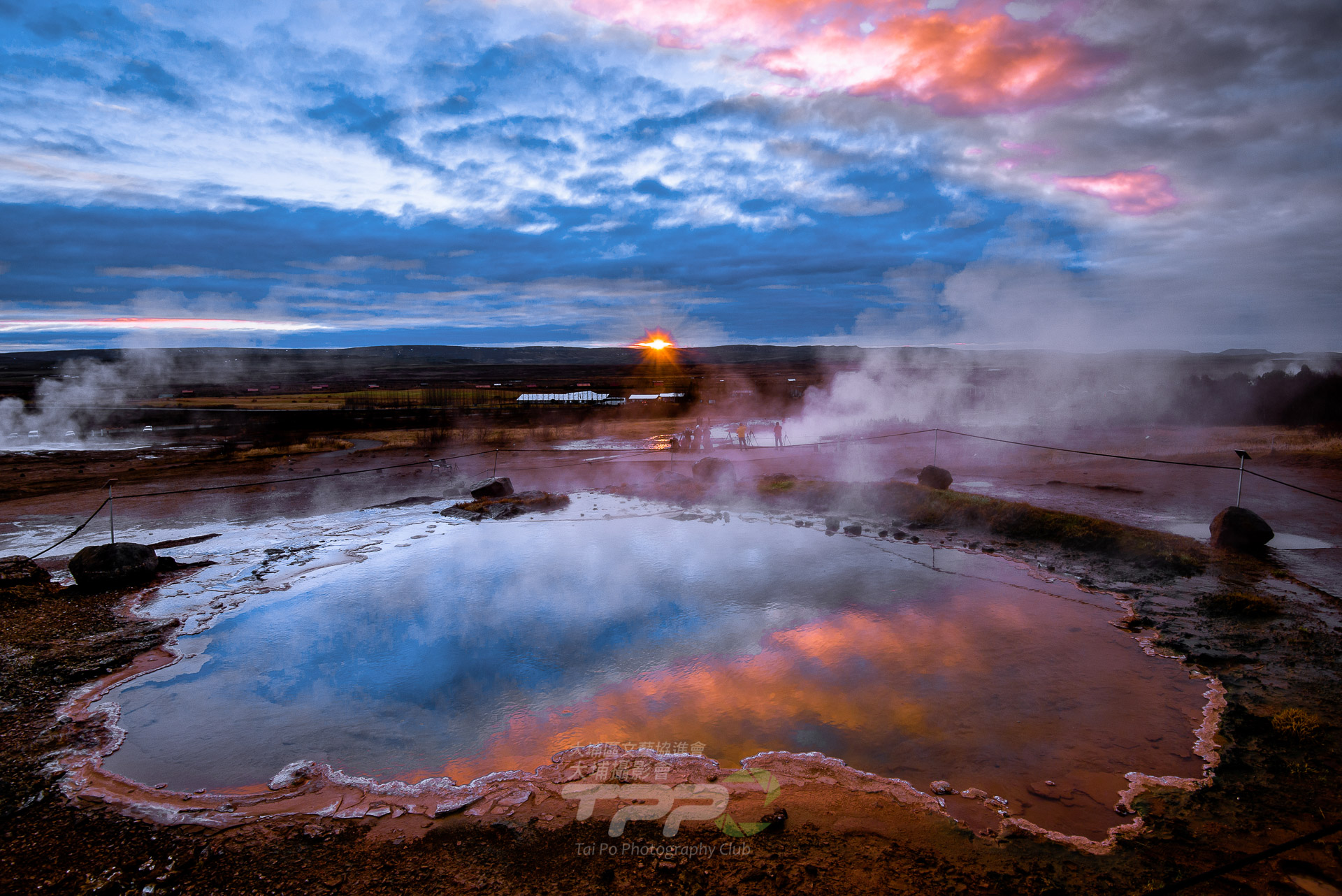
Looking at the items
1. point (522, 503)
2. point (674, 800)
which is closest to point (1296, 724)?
point (674, 800)

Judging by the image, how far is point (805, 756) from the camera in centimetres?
452

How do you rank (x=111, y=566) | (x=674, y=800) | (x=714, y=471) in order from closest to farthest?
(x=674, y=800)
(x=111, y=566)
(x=714, y=471)

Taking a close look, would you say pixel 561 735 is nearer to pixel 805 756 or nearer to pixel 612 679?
pixel 612 679

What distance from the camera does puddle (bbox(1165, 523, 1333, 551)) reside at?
337 inches

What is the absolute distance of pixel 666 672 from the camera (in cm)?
591

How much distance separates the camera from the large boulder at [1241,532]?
8.31 m

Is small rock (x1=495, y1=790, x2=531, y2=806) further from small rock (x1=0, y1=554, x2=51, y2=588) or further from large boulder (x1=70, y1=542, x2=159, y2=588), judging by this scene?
small rock (x1=0, y1=554, x2=51, y2=588)

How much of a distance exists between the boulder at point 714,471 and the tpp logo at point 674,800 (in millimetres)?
10190

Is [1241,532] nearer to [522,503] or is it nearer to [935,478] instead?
[935,478]

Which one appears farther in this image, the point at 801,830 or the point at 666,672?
the point at 666,672

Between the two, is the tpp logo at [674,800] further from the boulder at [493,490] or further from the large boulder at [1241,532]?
the boulder at [493,490]

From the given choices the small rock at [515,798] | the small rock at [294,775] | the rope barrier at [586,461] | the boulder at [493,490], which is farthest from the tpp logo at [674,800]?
the rope barrier at [586,461]

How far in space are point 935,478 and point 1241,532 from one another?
462 cm

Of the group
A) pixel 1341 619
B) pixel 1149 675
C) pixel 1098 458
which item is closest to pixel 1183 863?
pixel 1149 675
